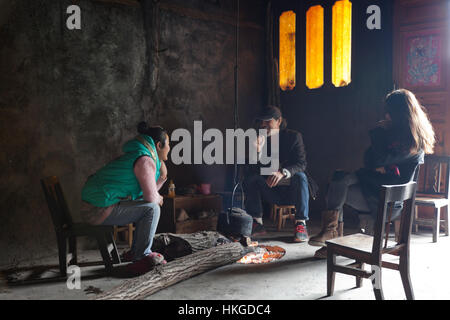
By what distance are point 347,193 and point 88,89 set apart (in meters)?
3.23

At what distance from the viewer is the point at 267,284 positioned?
3.86 m

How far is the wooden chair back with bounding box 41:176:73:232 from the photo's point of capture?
13.1 feet

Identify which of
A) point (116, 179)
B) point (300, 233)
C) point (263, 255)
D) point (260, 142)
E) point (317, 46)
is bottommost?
point (263, 255)

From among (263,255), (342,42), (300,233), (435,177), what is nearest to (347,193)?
(300,233)

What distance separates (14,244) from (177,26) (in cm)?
351

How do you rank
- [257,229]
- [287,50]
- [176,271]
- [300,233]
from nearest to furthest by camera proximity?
[176,271]
[300,233]
[257,229]
[287,50]

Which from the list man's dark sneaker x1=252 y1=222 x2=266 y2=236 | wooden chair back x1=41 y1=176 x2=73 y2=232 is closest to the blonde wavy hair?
man's dark sneaker x1=252 y1=222 x2=266 y2=236

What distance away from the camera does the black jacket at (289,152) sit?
5.64m

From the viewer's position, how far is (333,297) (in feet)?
11.6

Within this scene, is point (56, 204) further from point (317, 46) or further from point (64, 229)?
point (317, 46)

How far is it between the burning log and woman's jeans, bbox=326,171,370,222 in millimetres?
1101
